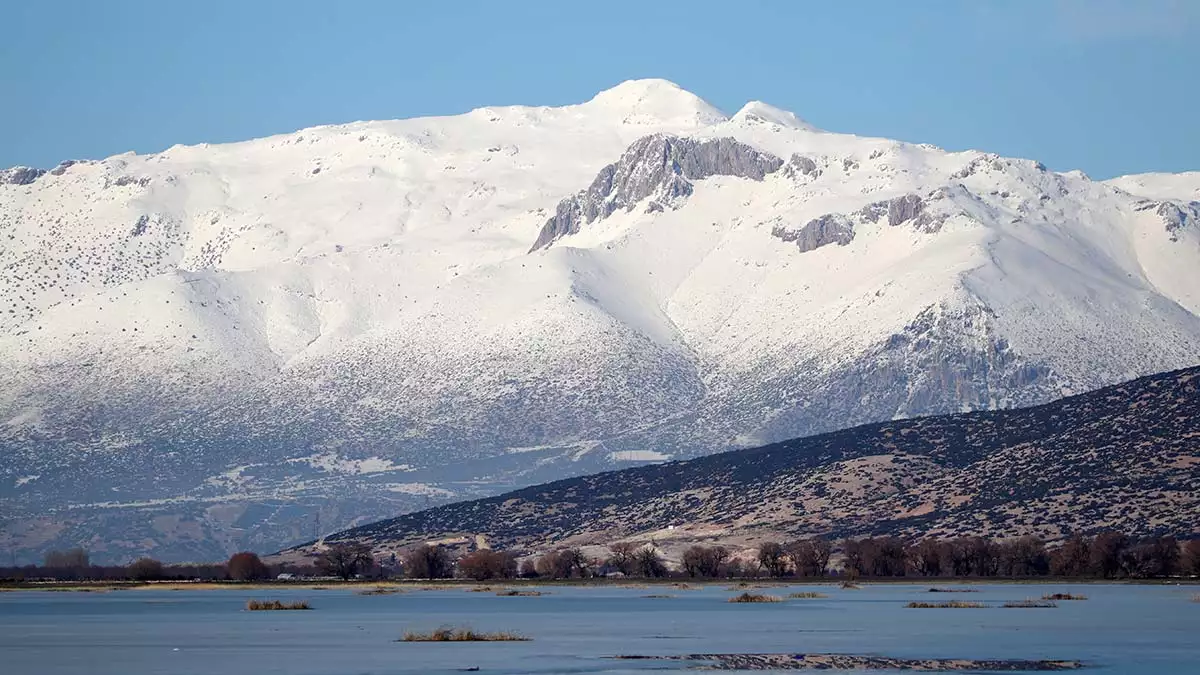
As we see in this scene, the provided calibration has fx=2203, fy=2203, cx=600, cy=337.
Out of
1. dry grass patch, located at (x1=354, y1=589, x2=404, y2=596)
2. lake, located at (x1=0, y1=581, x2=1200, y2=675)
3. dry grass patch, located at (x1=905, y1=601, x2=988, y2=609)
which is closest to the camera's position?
lake, located at (x1=0, y1=581, x2=1200, y2=675)

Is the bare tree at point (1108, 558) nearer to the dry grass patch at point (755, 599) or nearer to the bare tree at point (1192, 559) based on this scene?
the bare tree at point (1192, 559)

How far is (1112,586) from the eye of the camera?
17350 cm

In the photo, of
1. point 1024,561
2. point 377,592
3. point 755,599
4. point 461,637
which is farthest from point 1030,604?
point 377,592

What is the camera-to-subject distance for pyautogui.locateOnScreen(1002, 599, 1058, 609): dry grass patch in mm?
135125

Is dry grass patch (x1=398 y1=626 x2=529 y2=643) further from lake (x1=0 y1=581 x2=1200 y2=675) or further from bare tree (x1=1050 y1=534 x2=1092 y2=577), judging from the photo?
bare tree (x1=1050 y1=534 x2=1092 y2=577)

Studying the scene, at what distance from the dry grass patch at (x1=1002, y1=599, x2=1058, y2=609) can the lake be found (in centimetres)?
219

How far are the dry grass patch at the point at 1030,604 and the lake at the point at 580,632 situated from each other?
7.20ft

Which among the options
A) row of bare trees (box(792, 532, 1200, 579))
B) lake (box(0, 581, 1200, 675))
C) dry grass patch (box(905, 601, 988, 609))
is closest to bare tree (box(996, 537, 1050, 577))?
row of bare trees (box(792, 532, 1200, 579))

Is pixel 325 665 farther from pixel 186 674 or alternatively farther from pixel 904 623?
pixel 904 623

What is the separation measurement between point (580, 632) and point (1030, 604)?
117ft

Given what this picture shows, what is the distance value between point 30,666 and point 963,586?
100755mm

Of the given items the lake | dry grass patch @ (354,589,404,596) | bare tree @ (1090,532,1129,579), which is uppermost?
dry grass patch @ (354,589,404,596)

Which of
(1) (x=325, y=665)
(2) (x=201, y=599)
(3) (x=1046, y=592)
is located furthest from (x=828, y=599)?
(1) (x=325, y=665)

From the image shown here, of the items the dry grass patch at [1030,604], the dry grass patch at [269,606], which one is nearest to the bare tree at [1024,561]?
the dry grass patch at [1030,604]
